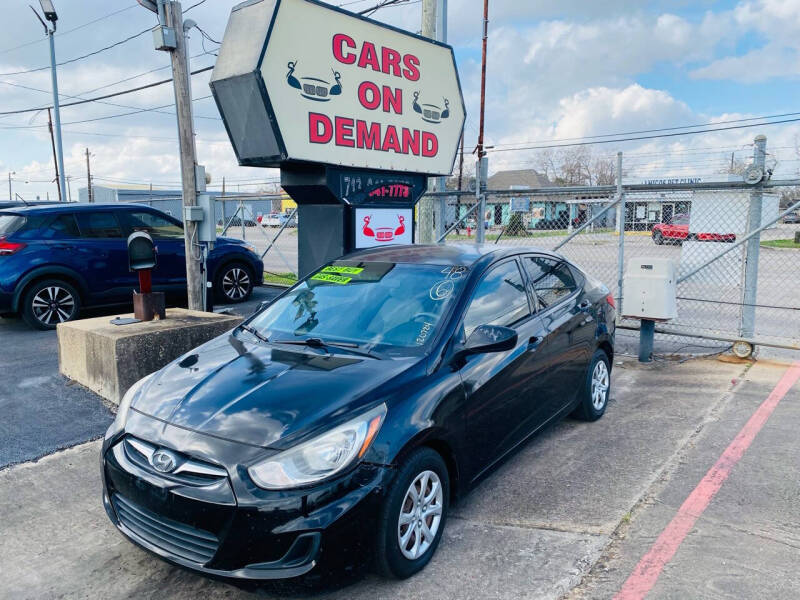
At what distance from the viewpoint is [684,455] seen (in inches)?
167

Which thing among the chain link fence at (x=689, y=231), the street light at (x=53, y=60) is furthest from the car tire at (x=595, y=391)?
the street light at (x=53, y=60)

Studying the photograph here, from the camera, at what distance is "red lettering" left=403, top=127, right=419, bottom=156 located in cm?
712

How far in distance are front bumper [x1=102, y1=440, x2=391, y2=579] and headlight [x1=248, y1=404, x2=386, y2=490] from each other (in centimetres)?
5

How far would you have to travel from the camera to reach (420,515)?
2.89 m

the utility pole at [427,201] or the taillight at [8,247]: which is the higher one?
the utility pole at [427,201]

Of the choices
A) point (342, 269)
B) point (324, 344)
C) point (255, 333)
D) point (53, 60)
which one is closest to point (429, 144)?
point (342, 269)

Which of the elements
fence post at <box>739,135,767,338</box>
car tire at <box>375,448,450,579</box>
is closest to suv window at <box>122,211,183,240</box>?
car tire at <box>375,448,450,579</box>

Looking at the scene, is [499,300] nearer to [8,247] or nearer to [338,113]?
[338,113]

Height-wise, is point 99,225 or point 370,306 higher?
point 99,225

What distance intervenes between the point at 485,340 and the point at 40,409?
13.1 ft

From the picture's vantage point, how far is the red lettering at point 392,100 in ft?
22.3

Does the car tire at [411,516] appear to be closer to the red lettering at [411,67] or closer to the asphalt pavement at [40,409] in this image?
the asphalt pavement at [40,409]

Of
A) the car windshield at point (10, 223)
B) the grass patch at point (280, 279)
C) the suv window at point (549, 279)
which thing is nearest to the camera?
the suv window at point (549, 279)

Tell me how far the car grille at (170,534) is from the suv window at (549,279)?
2.72m
